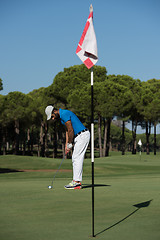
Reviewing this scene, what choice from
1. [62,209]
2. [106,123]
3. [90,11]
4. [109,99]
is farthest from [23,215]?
[106,123]

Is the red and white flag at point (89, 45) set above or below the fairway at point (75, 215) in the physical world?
above

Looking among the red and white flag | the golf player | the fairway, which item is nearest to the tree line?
the golf player

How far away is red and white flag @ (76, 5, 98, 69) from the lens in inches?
266

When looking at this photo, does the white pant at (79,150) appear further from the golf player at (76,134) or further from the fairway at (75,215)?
the fairway at (75,215)

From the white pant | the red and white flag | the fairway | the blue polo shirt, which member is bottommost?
the fairway

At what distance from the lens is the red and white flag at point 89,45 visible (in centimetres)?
677

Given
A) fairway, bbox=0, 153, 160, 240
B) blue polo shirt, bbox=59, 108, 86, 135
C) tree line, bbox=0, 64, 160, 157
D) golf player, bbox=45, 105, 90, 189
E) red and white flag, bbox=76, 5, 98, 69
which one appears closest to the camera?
fairway, bbox=0, 153, 160, 240

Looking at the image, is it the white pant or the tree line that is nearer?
the white pant

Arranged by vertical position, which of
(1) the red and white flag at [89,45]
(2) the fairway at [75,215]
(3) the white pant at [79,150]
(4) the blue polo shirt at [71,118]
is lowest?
(2) the fairway at [75,215]

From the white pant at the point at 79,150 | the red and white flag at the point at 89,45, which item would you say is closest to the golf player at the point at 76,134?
the white pant at the point at 79,150

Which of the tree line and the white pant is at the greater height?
the tree line

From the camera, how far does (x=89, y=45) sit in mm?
6781

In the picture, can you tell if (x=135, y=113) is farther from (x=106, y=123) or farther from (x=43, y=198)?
(x=43, y=198)

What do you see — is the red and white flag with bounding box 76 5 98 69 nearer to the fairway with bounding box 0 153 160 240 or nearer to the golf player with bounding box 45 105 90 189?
the fairway with bounding box 0 153 160 240
